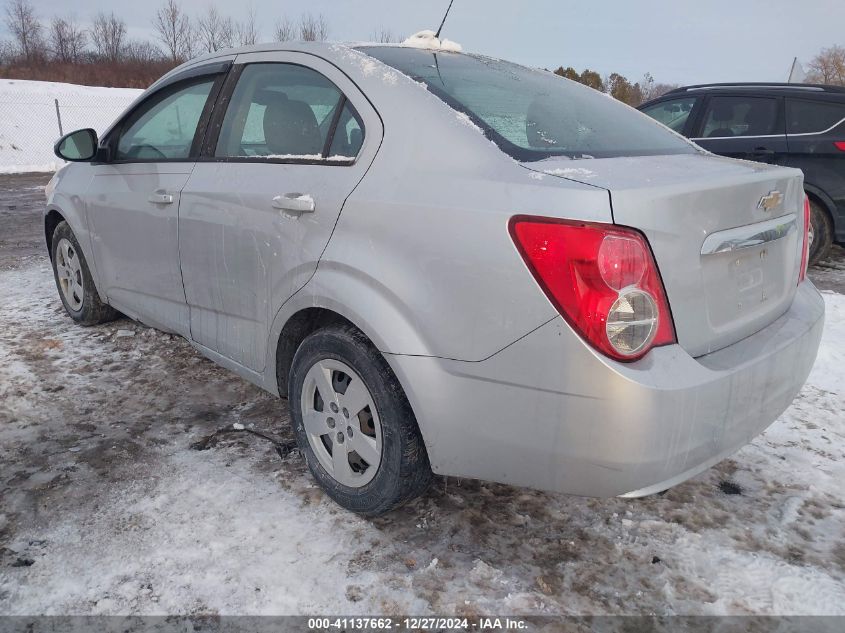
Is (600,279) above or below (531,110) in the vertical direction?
below

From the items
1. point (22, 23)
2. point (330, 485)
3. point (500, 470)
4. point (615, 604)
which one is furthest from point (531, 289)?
point (22, 23)

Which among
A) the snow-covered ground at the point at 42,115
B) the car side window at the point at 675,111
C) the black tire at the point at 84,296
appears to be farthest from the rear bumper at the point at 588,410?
the snow-covered ground at the point at 42,115

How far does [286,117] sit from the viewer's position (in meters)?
2.60

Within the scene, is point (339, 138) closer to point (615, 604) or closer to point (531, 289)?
point (531, 289)

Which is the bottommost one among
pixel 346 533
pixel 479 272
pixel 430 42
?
pixel 346 533

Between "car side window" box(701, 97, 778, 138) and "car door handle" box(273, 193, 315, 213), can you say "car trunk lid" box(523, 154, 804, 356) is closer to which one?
"car door handle" box(273, 193, 315, 213)

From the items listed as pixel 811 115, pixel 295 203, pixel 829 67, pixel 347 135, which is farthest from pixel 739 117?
pixel 829 67

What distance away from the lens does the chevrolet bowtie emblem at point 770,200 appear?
198 centimetres

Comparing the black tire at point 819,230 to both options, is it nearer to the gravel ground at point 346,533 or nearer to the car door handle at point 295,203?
the gravel ground at point 346,533

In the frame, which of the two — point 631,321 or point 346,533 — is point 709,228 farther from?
point 346,533

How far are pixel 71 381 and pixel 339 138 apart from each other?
225 centimetres

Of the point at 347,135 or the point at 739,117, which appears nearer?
the point at 347,135

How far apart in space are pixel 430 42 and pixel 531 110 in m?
0.79

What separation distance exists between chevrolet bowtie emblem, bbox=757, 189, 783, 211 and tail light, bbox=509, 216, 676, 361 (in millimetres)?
587
